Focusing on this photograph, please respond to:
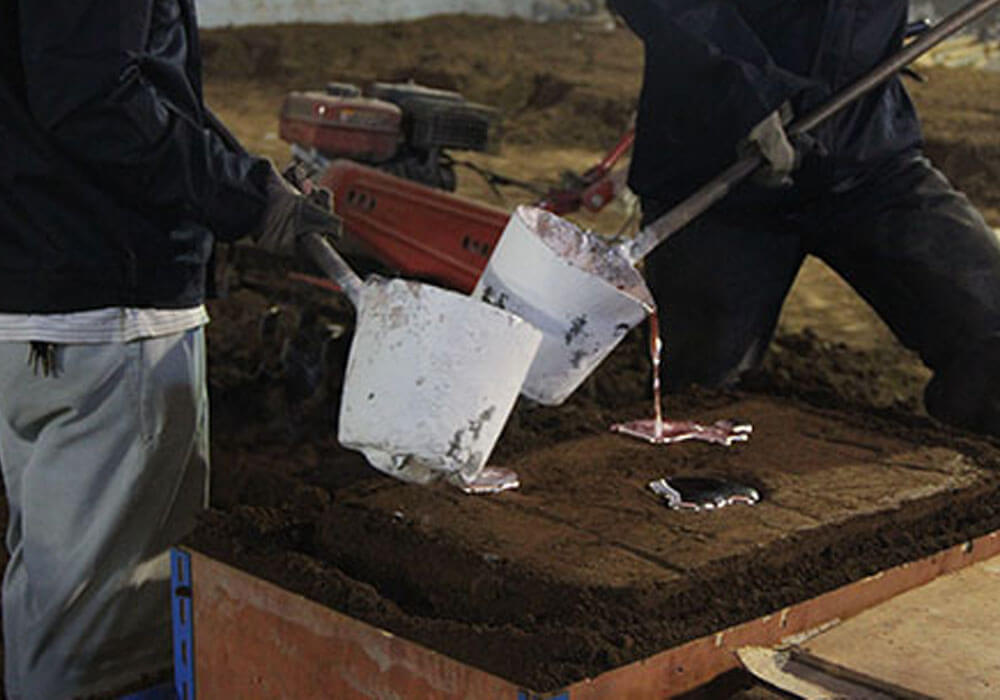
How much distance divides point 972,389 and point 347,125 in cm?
202

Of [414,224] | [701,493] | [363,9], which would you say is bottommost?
[363,9]

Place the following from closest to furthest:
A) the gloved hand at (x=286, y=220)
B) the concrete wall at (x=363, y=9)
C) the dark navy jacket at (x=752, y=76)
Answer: the gloved hand at (x=286, y=220), the dark navy jacket at (x=752, y=76), the concrete wall at (x=363, y=9)

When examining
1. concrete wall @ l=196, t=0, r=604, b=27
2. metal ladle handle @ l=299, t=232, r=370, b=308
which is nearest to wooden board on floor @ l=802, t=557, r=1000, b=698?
metal ladle handle @ l=299, t=232, r=370, b=308

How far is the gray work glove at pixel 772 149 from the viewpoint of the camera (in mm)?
2971

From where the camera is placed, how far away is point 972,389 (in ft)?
10.5

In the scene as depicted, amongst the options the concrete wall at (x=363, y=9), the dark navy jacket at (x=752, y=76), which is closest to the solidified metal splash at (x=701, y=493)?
the dark navy jacket at (x=752, y=76)

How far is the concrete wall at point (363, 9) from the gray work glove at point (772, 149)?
7955 mm

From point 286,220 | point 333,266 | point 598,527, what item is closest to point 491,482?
point 598,527

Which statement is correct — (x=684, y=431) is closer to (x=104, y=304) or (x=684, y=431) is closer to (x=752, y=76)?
(x=752, y=76)

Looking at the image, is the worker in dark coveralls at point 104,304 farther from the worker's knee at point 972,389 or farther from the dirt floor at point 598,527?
the worker's knee at point 972,389

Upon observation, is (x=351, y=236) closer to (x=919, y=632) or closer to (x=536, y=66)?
(x=919, y=632)

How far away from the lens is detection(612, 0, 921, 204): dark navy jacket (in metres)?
3.16

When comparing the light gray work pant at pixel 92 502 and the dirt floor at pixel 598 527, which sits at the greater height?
the dirt floor at pixel 598 527

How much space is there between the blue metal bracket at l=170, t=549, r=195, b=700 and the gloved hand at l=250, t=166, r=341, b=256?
0.56m
